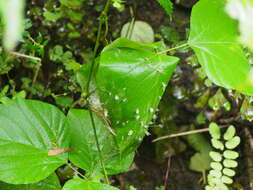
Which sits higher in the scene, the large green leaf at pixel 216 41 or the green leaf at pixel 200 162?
the large green leaf at pixel 216 41

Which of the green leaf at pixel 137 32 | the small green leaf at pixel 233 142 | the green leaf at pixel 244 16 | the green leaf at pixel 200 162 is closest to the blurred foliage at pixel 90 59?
the green leaf at pixel 200 162

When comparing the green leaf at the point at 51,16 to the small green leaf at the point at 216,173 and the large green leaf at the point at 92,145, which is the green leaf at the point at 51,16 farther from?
the small green leaf at the point at 216,173

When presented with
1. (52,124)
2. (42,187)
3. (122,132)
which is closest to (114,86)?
(122,132)

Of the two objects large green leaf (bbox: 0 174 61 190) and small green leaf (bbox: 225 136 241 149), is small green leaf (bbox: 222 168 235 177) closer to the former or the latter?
small green leaf (bbox: 225 136 241 149)

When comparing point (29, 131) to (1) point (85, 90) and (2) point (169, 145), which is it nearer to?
(1) point (85, 90)

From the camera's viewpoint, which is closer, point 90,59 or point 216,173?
point 216,173

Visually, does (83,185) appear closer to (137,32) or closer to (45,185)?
(45,185)

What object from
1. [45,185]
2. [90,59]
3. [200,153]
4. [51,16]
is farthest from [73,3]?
[200,153]
